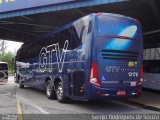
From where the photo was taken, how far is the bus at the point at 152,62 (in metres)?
16.0

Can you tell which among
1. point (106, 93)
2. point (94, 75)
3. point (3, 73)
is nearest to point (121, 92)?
point (106, 93)

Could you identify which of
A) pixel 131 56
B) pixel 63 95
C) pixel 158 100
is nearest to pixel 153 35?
pixel 158 100

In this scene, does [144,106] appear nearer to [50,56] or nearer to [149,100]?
[149,100]

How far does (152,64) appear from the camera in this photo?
16562mm

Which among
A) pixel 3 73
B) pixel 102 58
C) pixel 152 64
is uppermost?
pixel 102 58

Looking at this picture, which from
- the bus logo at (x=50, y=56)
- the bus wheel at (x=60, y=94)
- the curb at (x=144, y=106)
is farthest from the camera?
the bus logo at (x=50, y=56)

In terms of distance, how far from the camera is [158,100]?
15.1m

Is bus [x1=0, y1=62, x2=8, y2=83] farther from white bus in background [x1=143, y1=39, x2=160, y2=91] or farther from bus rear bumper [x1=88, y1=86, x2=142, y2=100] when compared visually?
bus rear bumper [x1=88, y1=86, x2=142, y2=100]

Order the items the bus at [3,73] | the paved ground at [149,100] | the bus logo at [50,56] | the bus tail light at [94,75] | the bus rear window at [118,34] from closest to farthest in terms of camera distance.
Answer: the bus tail light at [94,75], the bus rear window at [118,34], the paved ground at [149,100], the bus logo at [50,56], the bus at [3,73]

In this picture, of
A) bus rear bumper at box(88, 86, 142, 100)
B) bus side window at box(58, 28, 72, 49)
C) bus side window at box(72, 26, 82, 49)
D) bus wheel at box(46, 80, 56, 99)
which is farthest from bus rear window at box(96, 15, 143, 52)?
bus wheel at box(46, 80, 56, 99)

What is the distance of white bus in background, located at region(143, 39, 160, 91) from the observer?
1603cm

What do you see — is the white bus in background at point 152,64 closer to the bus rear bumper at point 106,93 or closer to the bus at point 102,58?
the bus at point 102,58

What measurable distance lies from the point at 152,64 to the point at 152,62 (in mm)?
124

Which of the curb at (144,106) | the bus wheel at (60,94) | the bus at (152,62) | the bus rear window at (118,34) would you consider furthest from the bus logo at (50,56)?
the bus at (152,62)
